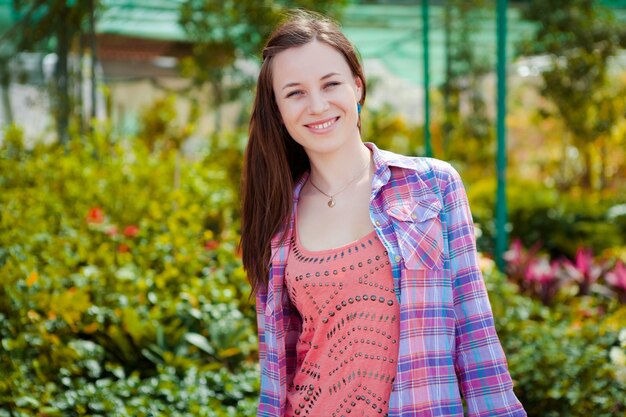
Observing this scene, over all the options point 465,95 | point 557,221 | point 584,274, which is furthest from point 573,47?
point 584,274

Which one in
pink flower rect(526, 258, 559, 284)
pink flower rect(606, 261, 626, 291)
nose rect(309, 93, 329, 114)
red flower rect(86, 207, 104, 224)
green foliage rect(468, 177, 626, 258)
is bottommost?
green foliage rect(468, 177, 626, 258)

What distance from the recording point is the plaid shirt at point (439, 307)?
175 centimetres

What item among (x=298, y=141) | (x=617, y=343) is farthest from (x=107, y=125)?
(x=298, y=141)

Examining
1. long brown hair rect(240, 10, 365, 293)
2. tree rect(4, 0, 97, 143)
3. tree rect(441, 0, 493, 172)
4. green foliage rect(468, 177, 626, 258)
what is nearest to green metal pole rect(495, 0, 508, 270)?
green foliage rect(468, 177, 626, 258)

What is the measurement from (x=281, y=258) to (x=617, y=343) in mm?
2196

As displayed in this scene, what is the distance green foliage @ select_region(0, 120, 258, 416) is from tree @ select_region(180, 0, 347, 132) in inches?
110

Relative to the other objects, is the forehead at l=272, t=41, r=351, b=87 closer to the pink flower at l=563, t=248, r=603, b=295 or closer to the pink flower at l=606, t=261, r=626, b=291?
the pink flower at l=606, t=261, r=626, b=291

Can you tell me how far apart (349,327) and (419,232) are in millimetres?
271

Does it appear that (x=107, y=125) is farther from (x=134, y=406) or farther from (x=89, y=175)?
(x=134, y=406)

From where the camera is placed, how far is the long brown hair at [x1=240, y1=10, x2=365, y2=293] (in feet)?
6.53

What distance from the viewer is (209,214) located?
6246mm

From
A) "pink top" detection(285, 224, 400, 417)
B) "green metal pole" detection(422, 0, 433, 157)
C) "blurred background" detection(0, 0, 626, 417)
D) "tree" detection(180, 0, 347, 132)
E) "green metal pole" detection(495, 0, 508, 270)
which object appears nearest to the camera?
"pink top" detection(285, 224, 400, 417)

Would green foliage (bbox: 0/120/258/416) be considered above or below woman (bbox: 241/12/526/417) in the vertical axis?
below

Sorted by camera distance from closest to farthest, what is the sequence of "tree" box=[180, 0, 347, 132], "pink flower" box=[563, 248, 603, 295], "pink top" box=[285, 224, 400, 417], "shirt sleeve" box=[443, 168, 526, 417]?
1. "shirt sleeve" box=[443, 168, 526, 417]
2. "pink top" box=[285, 224, 400, 417]
3. "pink flower" box=[563, 248, 603, 295]
4. "tree" box=[180, 0, 347, 132]
